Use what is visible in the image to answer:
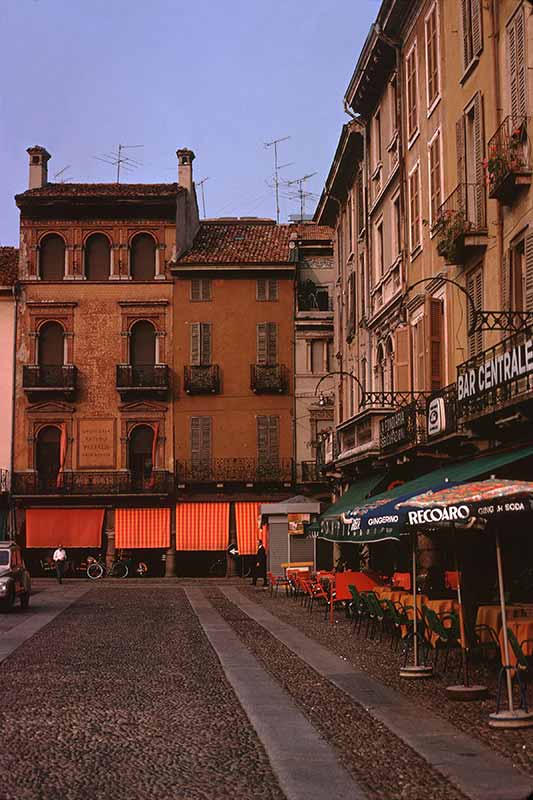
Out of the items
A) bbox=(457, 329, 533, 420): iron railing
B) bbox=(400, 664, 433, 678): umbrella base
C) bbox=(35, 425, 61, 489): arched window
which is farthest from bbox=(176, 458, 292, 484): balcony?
bbox=(400, 664, 433, 678): umbrella base

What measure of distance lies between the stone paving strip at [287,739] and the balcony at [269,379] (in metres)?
37.0

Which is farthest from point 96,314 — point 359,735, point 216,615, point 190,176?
point 359,735

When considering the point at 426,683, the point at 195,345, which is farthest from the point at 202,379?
the point at 426,683

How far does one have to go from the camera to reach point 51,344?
5591cm

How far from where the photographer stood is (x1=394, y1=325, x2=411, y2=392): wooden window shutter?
26.9 m

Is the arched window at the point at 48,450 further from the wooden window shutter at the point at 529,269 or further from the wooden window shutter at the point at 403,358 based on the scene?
the wooden window shutter at the point at 529,269

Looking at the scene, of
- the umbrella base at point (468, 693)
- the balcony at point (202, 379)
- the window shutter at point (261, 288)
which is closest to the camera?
the umbrella base at point (468, 693)

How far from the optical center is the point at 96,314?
183ft

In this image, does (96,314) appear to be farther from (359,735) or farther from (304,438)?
(359,735)

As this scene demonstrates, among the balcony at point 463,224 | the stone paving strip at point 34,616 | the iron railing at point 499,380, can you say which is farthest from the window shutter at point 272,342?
the iron railing at point 499,380

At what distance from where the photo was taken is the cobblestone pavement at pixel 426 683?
10.1 m

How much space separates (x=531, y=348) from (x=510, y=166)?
12.5 feet

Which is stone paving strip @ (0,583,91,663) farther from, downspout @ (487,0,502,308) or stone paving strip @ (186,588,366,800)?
downspout @ (487,0,502,308)

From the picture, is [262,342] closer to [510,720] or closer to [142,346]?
[142,346]
